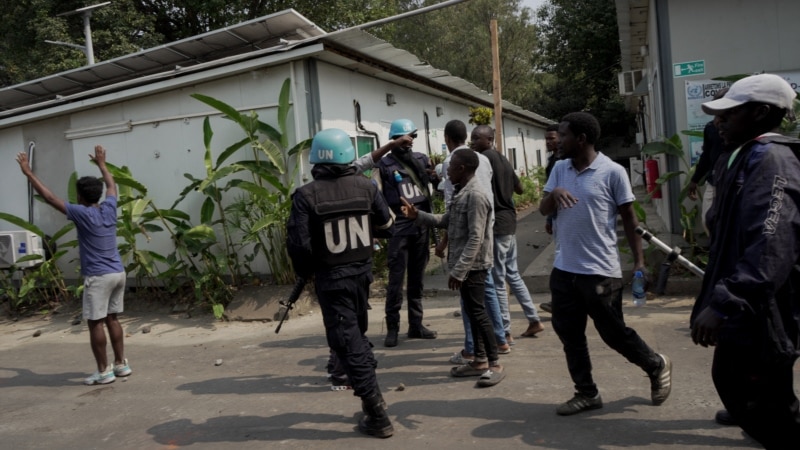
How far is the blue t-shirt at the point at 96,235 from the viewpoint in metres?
6.07

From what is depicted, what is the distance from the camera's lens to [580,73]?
33.1 m

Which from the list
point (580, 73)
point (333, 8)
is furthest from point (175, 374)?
point (580, 73)

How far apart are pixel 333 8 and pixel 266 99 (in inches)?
565

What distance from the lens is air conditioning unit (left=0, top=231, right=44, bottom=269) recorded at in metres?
9.84

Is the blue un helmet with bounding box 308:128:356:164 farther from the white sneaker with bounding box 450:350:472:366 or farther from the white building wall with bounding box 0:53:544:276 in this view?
the white building wall with bounding box 0:53:544:276

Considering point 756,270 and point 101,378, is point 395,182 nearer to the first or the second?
point 101,378

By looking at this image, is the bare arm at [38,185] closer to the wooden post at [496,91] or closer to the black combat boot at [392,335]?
the black combat boot at [392,335]

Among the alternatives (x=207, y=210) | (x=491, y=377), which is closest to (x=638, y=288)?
(x=491, y=377)

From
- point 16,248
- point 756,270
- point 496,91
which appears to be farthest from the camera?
point 496,91

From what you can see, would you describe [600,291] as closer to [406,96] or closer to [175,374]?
[175,374]

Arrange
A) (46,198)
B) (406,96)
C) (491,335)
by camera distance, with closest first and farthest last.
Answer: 1. (491,335)
2. (46,198)
3. (406,96)

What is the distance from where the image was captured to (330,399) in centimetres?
518

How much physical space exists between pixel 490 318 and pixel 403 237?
1.37 m

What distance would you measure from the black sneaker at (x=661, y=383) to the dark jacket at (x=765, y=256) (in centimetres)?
157
